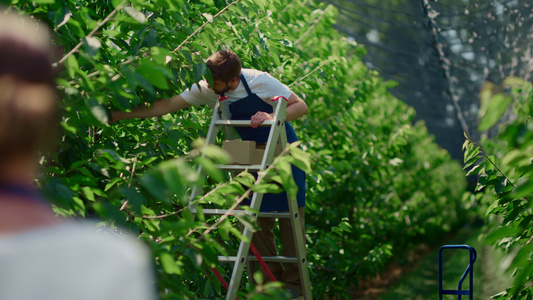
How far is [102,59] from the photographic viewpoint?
9.31 feet

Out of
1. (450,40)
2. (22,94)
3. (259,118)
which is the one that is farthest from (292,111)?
(450,40)

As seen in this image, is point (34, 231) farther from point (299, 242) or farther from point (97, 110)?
point (299, 242)

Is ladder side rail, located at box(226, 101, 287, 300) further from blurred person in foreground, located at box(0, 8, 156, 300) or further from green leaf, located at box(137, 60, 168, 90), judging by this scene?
blurred person in foreground, located at box(0, 8, 156, 300)

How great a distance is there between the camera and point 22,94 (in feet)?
3.11

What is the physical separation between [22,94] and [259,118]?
8.13ft

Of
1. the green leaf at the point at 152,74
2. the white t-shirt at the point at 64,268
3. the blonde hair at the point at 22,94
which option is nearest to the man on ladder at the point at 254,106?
the green leaf at the point at 152,74

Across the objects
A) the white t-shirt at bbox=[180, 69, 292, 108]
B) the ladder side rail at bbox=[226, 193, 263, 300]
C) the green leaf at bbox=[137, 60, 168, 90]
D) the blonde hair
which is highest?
the blonde hair

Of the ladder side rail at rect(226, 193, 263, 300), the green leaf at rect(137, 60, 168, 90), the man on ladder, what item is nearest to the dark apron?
the man on ladder

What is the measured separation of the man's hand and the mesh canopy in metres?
4.48

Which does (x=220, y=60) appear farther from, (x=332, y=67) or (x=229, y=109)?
(x=332, y=67)

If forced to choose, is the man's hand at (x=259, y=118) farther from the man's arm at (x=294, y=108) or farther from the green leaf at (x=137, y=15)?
the green leaf at (x=137, y=15)

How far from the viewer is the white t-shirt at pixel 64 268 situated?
0.86 metres

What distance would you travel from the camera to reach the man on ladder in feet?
11.0

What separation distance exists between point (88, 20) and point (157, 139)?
1189mm
